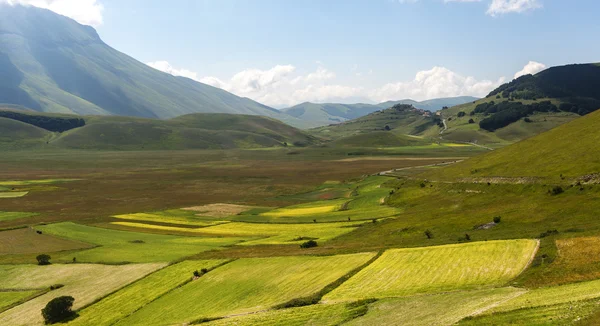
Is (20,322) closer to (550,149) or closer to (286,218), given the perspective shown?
(286,218)

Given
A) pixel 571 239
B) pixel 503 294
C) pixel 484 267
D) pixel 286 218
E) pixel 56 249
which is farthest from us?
pixel 286 218

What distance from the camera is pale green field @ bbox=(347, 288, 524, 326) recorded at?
93.9 feet

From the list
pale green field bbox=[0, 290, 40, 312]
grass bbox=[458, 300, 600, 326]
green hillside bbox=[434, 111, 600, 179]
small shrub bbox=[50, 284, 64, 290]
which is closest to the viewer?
grass bbox=[458, 300, 600, 326]

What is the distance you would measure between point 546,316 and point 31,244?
74.9 m

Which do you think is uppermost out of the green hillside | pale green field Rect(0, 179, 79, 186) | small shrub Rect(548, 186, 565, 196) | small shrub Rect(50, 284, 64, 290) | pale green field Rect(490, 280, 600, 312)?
pale green field Rect(0, 179, 79, 186)

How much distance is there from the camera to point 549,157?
89750 millimetres

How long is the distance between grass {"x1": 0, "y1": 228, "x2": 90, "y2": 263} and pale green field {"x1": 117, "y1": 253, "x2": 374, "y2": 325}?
97.4 ft

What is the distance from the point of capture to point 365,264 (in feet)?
156

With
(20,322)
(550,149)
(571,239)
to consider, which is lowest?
(20,322)

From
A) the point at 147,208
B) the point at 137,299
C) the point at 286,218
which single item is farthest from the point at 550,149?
the point at 147,208

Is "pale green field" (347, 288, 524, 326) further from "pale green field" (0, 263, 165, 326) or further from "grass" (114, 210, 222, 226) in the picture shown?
"grass" (114, 210, 222, 226)

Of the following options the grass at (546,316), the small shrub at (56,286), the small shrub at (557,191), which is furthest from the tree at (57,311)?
the small shrub at (557,191)

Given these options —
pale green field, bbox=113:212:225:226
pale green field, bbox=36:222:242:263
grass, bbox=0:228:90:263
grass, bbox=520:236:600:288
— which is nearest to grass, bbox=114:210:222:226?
pale green field, bbox=113:212:225:226

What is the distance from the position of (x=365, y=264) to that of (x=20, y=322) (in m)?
34.6
